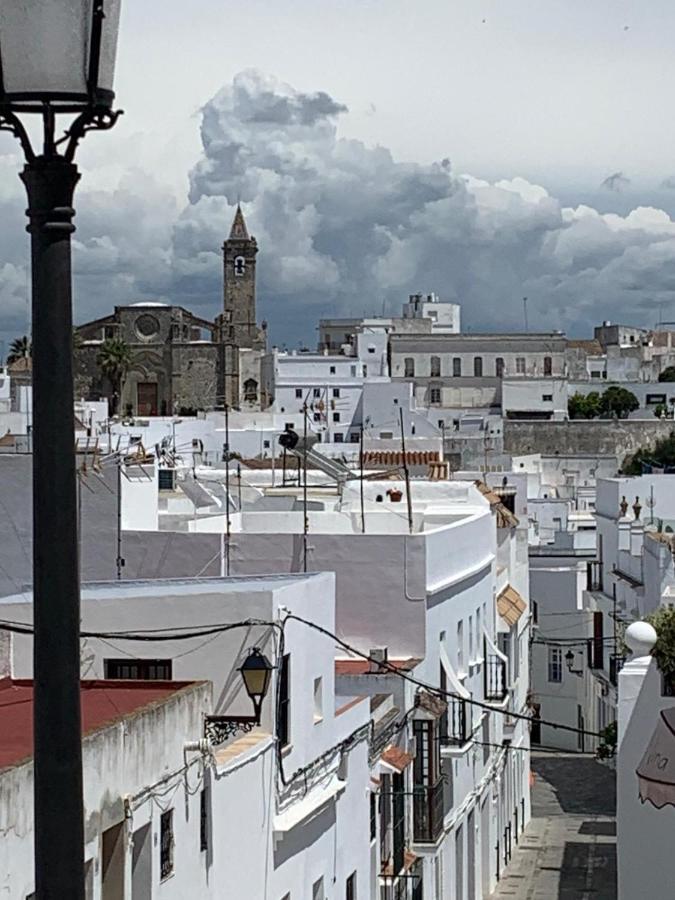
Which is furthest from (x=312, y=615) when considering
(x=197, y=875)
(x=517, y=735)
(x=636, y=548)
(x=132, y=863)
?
(x=636, y=548)

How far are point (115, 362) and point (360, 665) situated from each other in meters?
93.1

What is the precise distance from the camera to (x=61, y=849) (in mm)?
3812

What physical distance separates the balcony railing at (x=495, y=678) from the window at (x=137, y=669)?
1535cm

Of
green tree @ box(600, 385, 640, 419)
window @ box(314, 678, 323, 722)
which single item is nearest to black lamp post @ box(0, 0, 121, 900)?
window @ box(314, 678, 323, 722)

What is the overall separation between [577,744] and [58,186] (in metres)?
48.2

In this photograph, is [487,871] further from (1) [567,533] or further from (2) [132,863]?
(1) [567,533]

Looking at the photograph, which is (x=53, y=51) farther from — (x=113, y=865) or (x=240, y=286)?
(x=240, y=286)

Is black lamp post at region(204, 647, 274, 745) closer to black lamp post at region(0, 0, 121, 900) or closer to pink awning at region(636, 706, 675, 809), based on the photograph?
pink awning at region(636, 706, 675, 809)

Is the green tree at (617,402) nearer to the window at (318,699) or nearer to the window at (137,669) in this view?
the window at (318,699)

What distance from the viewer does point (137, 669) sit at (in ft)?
44.3

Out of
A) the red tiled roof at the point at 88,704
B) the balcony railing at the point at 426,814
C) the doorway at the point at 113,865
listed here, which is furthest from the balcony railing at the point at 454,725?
the doorway at the point at 113,865

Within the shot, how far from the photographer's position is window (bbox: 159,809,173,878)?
10.2m

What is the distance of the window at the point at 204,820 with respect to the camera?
11.0 m

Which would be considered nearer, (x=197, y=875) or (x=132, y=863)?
(x=132, y=863)
